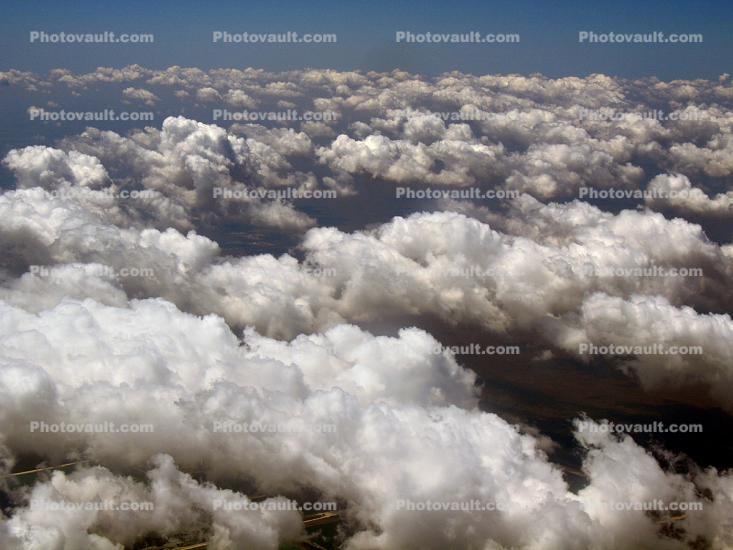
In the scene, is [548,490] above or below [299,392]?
below

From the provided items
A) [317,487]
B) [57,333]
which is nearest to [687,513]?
[317,487]

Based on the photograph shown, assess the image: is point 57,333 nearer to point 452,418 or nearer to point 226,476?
point 226,476

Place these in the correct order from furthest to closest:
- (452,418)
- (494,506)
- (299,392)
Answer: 1. (452,418)
2. (299,392)
3. (494,506)

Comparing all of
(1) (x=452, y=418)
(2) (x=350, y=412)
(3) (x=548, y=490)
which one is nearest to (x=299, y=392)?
(2) (x=350, y=412)

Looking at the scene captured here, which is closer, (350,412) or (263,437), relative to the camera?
(350,412)

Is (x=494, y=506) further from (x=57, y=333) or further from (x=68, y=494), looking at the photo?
(x=57, y=333)

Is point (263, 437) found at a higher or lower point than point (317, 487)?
higher

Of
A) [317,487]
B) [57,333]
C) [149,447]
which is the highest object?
[57,333]

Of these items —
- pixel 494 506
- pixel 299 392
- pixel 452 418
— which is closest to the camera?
pixel 494 506

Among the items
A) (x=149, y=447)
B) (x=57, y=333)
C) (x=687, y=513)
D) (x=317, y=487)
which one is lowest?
(x=687, y=513)
